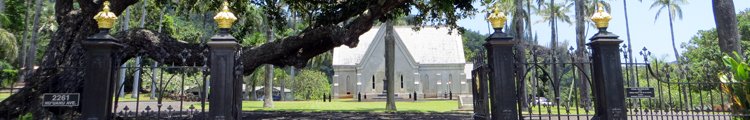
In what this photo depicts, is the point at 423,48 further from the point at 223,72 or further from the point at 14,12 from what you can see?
the point at 223,72

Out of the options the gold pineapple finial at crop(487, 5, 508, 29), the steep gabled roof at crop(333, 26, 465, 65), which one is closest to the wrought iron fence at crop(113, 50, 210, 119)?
the gold pineapple finial at crop(487, 5, 508, 29)

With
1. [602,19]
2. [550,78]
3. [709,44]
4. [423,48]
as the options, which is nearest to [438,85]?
[423,48]

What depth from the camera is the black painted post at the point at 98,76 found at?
698 centimetres

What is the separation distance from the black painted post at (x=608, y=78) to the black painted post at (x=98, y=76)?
6831 millimetres

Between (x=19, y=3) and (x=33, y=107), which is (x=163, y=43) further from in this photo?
(x=19, y=3)

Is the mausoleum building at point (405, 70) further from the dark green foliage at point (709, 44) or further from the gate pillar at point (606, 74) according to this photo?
the gate pillar at point (606, 74)

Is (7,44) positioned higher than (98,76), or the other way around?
(7,44)

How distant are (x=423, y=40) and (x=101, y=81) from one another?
1752 inches

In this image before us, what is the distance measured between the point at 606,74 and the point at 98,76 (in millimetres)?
6978

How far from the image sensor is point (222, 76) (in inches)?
276

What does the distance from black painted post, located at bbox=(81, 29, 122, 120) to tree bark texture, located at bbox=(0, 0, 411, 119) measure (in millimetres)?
2268

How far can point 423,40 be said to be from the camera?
166ft

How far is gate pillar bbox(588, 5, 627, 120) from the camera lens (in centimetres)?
698


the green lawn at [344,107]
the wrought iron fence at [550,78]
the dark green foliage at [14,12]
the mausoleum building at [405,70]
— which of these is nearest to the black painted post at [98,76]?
the wrought iron fence at [550,78]
